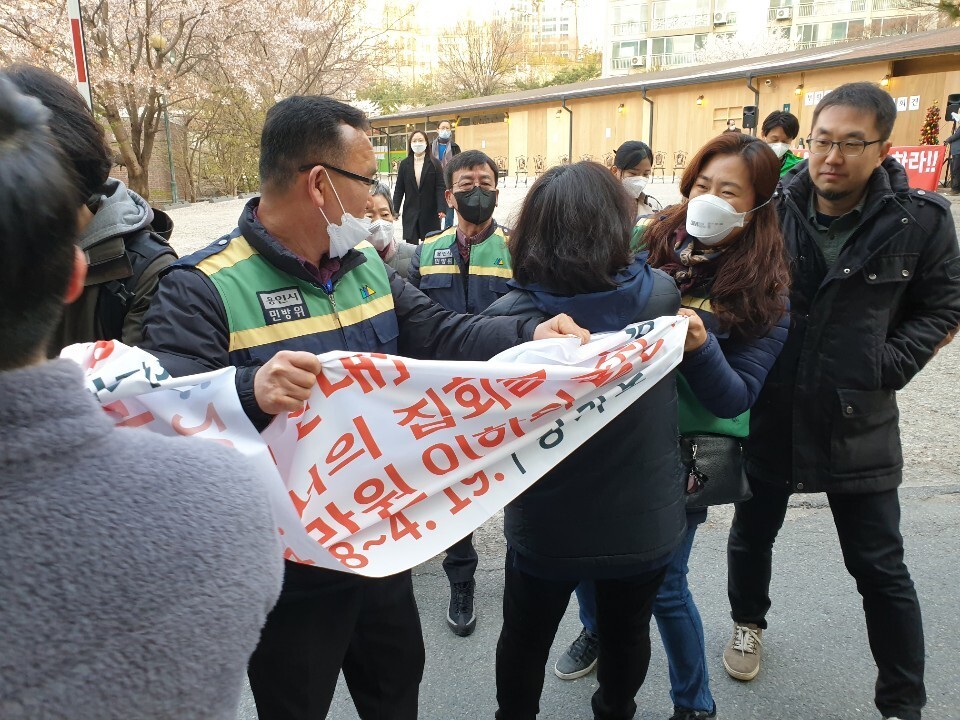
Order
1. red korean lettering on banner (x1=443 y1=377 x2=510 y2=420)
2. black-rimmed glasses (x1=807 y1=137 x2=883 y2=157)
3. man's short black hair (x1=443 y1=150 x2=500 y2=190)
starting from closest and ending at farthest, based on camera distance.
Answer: red korean lettering on banner (x1=443 y1=377 x2=510 y2=420)
black-rimmed glasses (x1=807 y1=137 x2=883 y2=157)
man's short black hair (x1=443 y1=150 x2=500 y2=190)

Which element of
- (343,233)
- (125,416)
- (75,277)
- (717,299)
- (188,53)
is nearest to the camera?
(75,277)

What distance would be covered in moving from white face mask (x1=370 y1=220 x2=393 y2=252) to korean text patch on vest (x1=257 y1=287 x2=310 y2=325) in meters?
2.13

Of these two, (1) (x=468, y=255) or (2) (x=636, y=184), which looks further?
(2) (x=636, y=184)

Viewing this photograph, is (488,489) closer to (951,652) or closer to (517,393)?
(517,393)

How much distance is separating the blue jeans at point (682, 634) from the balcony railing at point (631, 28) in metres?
74.1

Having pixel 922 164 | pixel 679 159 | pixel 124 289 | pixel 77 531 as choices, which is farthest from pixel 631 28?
pixel 77 531

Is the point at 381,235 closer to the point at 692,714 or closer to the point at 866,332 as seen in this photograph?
the point at 866,332

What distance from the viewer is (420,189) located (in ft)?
30.9

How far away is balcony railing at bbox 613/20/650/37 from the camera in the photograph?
68.0 meters

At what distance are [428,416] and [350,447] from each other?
22cm

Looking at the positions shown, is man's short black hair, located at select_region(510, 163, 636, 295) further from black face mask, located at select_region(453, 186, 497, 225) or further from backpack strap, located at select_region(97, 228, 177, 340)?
black face mask, located at select_region(453, 186, 497, 225)

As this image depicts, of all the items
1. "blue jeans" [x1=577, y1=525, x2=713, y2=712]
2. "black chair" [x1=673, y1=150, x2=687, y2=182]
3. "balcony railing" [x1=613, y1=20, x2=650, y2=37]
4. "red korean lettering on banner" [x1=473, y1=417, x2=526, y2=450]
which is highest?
"balcony railing" [x1=613, y1=20, x2=650, y2=37]

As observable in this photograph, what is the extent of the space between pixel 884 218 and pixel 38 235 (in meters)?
2.48

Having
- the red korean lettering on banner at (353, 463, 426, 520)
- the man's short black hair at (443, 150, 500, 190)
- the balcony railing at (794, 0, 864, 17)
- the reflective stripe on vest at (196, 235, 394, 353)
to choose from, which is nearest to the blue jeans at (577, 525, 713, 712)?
the red korean lettering on banner at (353, 463, 426, 520)
